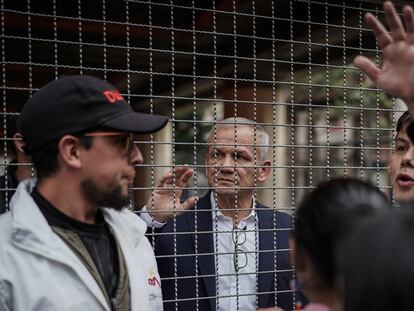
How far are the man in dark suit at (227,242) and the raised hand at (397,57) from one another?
96 centimetres

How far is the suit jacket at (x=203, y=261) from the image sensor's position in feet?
8.52

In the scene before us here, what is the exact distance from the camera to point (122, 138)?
1872 millimetres

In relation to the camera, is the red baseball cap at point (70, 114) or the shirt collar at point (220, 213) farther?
the shirt collar at point (220, 213)

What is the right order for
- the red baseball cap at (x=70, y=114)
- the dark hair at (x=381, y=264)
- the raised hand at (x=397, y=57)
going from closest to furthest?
the dark hair at (x=381, y=264) → the raised hand at (x=397, y=57) → the red baseball cap at (x=70, y=114)

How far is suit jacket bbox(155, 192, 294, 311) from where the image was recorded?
260cm

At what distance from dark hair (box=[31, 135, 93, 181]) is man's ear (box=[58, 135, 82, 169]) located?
0.02 m

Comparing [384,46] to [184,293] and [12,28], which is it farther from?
[12,28]

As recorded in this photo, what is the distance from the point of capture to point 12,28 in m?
5.26

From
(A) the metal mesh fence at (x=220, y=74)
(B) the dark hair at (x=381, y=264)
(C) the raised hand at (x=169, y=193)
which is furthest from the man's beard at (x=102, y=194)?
(B) the dark hair at (x=381, y=264)

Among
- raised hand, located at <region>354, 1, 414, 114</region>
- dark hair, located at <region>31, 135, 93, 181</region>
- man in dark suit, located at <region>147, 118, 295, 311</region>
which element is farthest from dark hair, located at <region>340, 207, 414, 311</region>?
man in dark suit, located at <region>147, 118, 295, 311</region>

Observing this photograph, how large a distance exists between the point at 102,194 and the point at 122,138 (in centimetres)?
20

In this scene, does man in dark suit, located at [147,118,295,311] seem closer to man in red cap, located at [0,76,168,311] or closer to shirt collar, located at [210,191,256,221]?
shirt collar, located at [210,191,256,221]

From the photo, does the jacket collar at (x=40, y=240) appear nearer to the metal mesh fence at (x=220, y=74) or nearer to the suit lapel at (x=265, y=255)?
the metal mesh fence at (x=220, y=74)

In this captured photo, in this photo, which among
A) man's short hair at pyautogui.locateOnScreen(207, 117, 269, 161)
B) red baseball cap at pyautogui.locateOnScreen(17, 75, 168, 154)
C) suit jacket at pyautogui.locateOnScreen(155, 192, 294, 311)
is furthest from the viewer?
man's short hair at pyautogui.locateOnScreen(207, 117, 269, 161)
